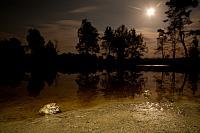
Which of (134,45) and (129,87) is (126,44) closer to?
(134,45)

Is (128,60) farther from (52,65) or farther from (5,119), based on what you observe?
(5,119)

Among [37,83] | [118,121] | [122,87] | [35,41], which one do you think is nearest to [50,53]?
[35,41]

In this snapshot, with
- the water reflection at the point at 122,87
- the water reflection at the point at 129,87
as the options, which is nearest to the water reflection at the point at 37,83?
the water reflection at the point at 129,87

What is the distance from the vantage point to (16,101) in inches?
886

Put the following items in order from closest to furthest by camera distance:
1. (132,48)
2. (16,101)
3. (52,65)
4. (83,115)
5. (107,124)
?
(107,124) → (83,115) → (16,101) → (52,65) → (132,48)

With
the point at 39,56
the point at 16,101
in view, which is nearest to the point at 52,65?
the point at 39,56

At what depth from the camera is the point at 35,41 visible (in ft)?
310

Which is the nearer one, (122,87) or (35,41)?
(122,87)

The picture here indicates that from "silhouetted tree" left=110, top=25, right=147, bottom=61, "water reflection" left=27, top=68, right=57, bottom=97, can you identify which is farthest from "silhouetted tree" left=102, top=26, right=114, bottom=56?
"water reflection" left=27, top=68, right=57, bottom=97

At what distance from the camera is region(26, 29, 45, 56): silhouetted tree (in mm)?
92694

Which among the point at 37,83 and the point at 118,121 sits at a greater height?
the point at 118,121

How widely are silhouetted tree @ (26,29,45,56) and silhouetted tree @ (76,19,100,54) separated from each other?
14323 mm

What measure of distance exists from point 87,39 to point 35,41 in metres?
20.0

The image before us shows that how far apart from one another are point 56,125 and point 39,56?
→ 253ft
